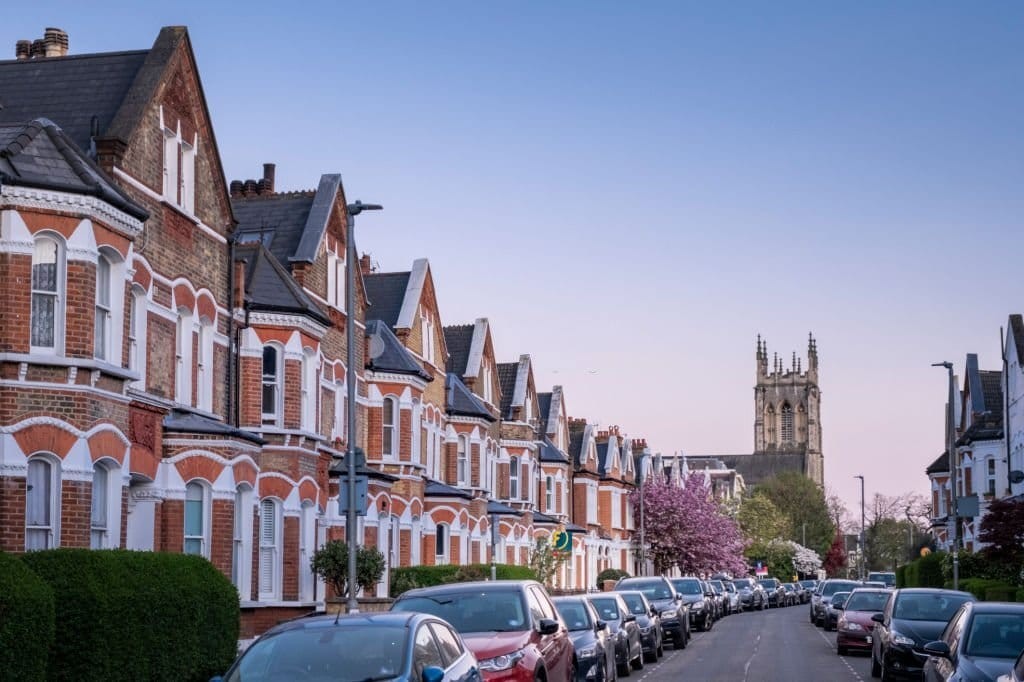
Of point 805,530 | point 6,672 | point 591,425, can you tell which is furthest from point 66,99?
point 805,530

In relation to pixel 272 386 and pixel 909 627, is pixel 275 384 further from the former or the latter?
pixel 909 627

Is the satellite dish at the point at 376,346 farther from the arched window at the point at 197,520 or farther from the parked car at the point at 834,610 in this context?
the parked car at the point at 834,610

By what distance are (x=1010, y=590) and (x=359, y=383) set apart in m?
17.1

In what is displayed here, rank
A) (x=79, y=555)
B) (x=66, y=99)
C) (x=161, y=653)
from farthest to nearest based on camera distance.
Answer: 1. (x=66, y=99)
2. (x=161, y=653)
3. (x=79, y=555)

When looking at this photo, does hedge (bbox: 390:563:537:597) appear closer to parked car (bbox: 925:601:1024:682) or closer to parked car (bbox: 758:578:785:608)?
parked car (bbox: 925:601:1024:682)

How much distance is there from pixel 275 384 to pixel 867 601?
13538 mm

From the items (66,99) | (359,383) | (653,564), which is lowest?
(653,564)

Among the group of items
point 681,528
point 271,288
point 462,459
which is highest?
point 271,288

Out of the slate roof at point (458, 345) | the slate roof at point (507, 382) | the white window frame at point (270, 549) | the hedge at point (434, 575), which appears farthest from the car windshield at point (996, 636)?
the slate roof at point (507, 382)

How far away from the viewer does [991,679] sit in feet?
48.6

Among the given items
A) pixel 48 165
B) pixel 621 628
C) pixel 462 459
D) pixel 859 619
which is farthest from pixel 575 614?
pixel 462 459

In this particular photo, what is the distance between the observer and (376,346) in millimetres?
43562

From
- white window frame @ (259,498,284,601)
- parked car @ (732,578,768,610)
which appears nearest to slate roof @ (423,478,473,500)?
white window frame @ (259,498,284,601)

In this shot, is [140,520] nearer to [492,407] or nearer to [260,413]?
[260,413]
